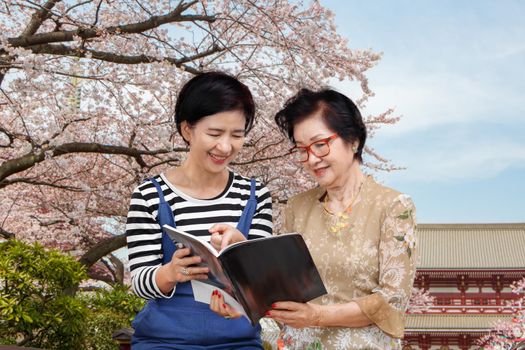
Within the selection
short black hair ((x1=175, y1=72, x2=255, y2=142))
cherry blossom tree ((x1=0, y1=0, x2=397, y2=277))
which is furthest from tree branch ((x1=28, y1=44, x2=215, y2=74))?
short black hair ((x1=175, y1=72, x2=255, y2=142))

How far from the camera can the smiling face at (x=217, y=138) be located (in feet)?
8.02

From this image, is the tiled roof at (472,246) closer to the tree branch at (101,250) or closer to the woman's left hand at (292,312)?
the tree branch at (101,250)

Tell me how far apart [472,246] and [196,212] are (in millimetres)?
25857

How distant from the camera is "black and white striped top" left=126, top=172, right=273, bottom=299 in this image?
96.0 inches

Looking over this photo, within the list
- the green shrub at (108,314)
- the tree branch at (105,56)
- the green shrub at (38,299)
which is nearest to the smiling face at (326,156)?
the green shrub at (38,299)

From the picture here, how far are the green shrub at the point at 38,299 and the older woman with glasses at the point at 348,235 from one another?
393 centimetres

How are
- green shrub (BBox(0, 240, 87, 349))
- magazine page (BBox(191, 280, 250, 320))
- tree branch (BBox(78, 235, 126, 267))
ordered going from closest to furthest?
magazine page (BBox(191, 280, 250, 320))
green shrub (BBox(0, 240, 87, 349))
tree branch (BBox(78, 235, 126, 267))

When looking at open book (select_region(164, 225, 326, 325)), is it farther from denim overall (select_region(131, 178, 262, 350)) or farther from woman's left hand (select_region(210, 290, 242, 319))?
denim overall (select_region(131, 178, 262, 350))

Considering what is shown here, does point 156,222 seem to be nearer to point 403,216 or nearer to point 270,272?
point 270,272

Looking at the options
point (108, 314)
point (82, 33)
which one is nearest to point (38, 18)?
point (82, 33)

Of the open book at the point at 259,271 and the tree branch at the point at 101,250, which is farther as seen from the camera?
the tree branch at the point at 101,250

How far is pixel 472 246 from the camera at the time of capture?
26766 millimetres

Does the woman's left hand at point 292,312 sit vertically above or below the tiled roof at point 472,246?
below

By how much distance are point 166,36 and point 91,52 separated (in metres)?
1.50
